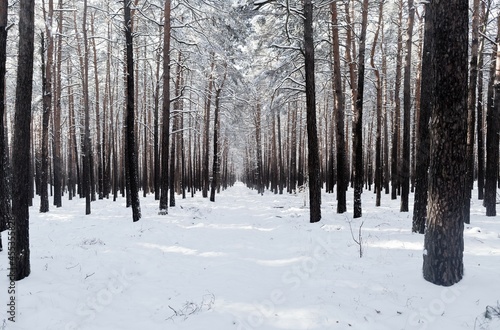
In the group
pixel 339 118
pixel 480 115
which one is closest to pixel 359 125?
pixel 339 118

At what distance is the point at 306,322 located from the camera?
11.7ft

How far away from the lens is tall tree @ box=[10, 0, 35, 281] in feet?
15.4

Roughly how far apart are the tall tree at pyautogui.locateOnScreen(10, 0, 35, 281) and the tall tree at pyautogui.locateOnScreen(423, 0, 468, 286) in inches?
234

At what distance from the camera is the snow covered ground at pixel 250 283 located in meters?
3.64

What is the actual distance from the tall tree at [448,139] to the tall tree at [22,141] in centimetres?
595

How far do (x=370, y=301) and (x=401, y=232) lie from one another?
4.10 m

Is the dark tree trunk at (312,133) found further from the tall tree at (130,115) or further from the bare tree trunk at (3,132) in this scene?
the bare tree trunk at (3,132)

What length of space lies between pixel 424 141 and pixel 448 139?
3.74m

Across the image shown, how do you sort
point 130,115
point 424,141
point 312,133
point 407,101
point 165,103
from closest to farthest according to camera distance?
point 424,141
point 312,133
point 130,115
point 407,101
point 165,103

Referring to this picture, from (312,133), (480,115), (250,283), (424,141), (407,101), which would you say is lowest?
→ (250,283)

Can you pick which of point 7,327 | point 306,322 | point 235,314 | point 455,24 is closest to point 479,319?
point 306,322

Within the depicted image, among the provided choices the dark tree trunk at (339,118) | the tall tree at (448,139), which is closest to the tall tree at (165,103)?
the dark tree trunk at (339,118)

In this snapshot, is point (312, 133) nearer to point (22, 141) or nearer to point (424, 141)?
point (424, 141)

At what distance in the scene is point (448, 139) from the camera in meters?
4.07
